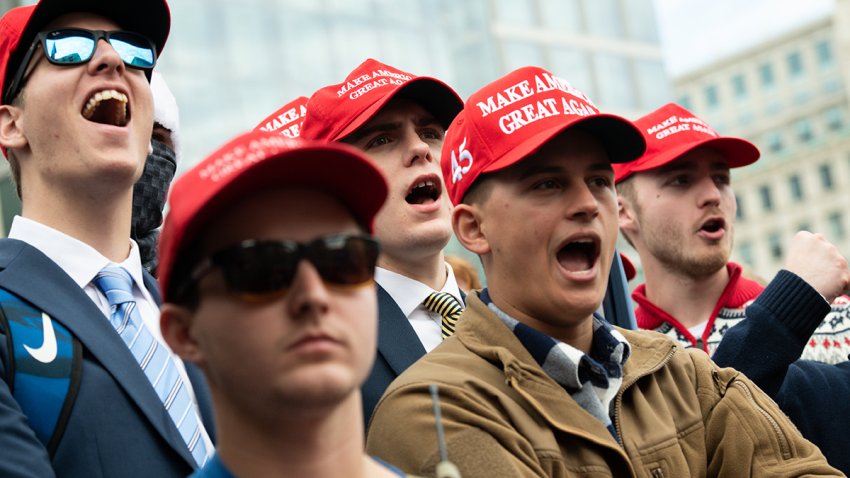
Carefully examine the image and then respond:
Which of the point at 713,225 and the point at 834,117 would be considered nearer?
the point at 713,225

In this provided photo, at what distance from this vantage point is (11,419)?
289cm

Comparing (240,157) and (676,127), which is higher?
(240,157)

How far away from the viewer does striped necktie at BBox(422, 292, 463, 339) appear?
4328 millimetres

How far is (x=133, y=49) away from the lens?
150 inches

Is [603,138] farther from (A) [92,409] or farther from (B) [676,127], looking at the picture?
(B) [676,127]

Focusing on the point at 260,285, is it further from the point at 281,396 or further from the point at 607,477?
the point at 607,477

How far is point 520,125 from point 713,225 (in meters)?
2.18

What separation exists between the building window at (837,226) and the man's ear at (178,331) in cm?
8365

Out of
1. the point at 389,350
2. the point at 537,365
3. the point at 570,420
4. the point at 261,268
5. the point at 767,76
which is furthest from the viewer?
the point at 767,76

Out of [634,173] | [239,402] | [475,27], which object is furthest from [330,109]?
[475,27]

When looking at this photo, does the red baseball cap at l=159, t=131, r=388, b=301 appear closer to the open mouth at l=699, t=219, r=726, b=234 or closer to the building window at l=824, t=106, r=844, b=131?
the open mouth at l=699, t=219, r=726, b=234

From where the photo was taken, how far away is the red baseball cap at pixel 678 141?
18.0 feet

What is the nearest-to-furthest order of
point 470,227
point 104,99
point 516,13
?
point 104,99
point 470,227
point 516,13

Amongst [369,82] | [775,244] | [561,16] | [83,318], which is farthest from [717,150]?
[775,244]
